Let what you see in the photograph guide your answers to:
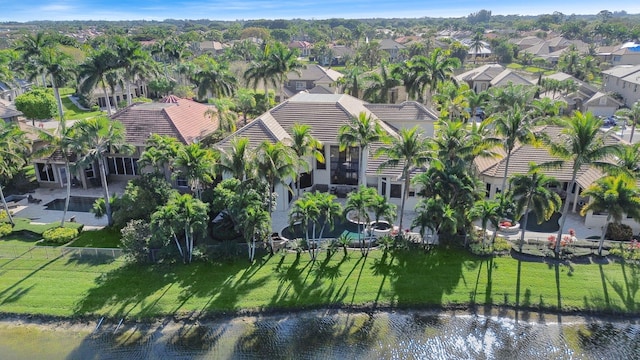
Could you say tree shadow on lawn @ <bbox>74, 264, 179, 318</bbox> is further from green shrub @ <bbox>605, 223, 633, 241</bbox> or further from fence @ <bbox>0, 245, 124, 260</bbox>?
green shrub @ <bbox>605, 223, 633, 241</bbox>

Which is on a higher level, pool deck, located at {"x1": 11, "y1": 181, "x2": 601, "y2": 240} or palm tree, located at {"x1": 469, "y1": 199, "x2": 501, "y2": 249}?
palm tree, located at {"x1": 469, "y1": 199, "x2": 501, "y2": 249}

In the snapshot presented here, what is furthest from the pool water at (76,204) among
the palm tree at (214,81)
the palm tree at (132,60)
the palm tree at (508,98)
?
the palm tree at (508,98)

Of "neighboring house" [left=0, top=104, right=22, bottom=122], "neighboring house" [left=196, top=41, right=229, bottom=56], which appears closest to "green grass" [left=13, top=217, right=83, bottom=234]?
"neighboring house" [left=0, top=104, right=22, bottom=122]

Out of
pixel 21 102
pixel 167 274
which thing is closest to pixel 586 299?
pixel 167 274

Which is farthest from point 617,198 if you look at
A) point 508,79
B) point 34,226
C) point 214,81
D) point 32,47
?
point 32,47

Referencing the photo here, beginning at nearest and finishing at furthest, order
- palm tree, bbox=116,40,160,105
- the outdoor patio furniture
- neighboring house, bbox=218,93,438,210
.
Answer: neighboring house, bbox=218,93,438,210 < the outdoor patio furniture < palm tree, bbox=116,40,160,105

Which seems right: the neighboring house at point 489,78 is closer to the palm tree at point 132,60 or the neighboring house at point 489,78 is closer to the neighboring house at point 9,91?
the palm tree at point 132,60

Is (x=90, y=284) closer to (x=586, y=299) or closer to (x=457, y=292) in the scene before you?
(x=457, y=292)
